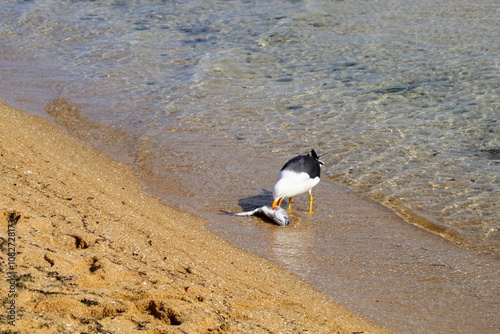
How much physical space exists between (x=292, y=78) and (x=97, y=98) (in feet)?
11.2

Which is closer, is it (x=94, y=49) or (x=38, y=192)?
(x=38, y=192)

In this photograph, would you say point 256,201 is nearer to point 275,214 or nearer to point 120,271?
point 275,214

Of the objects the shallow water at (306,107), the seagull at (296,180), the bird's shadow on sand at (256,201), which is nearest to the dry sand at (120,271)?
the shallow water at (306,107)

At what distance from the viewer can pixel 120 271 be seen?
4633mm

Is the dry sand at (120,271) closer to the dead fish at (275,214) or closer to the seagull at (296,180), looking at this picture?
the dead fish at (275,214)

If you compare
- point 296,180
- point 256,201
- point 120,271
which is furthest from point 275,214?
point 120,271

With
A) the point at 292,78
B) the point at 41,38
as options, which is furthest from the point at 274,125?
the point at 41,38

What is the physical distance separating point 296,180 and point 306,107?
3882 millimetres

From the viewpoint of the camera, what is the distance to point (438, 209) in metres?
7.68

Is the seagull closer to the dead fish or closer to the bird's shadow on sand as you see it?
the dead fish

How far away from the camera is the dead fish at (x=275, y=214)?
7219 millimetres

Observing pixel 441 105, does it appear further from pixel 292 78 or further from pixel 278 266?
pixel 278 266

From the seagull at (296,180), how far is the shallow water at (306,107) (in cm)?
32

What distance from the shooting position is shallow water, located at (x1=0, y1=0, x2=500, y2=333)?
276 inches
